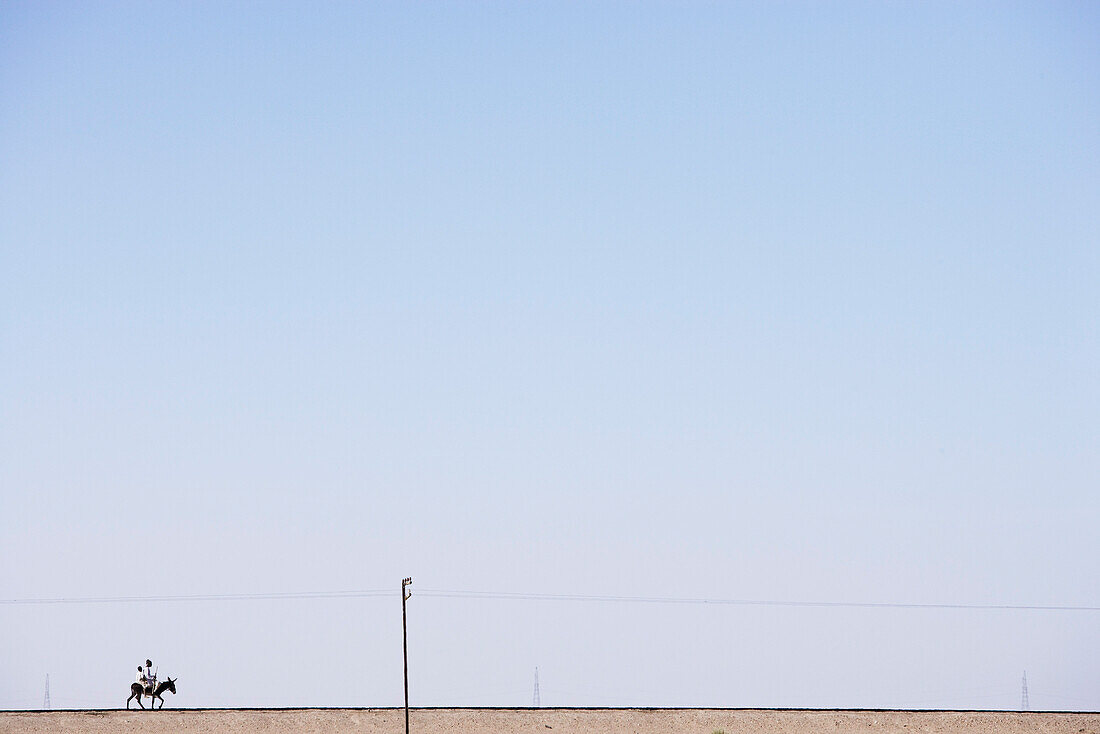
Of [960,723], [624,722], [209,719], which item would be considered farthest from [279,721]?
[960,723]

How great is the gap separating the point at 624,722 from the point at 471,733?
6.44 meters

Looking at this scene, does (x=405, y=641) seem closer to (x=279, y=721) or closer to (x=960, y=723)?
(x=279, y=721)

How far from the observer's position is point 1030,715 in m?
73.0

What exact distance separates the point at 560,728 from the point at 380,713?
24.9ft

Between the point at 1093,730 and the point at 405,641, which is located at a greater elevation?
the point at 405,641

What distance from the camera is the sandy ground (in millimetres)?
70188

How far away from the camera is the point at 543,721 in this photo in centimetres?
7138

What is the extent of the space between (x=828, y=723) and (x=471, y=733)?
49.2 feet

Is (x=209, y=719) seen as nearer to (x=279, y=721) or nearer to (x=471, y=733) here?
(x=279, y=721)

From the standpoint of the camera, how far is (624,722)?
71438 mm

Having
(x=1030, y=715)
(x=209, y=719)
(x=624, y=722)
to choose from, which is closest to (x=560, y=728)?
(x=624, y=722)

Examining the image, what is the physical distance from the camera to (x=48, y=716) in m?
70.8

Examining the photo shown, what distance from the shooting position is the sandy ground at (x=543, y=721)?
230ft

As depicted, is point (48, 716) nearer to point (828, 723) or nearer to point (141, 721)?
point (141, 721)
